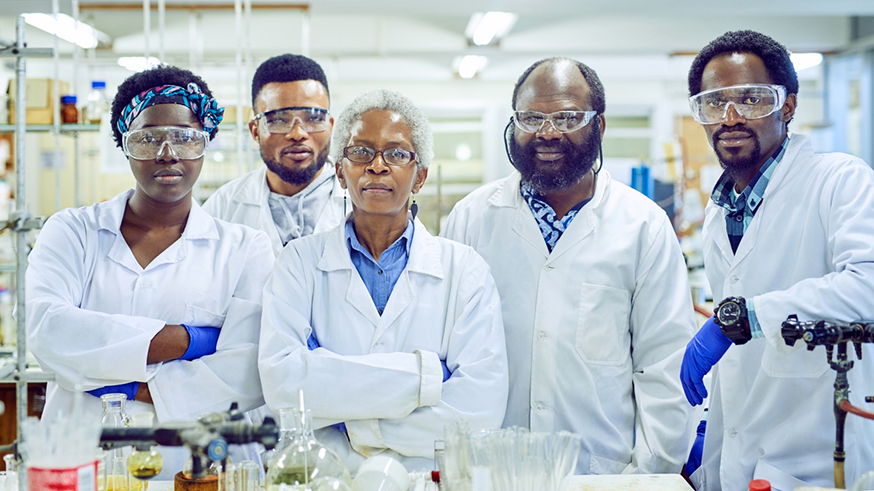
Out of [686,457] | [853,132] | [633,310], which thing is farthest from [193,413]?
[853,132]

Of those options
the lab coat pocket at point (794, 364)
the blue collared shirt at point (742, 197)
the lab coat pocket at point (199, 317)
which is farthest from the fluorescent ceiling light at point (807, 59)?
the lab coat pocket at point (199, 317)

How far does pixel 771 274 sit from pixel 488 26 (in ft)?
17.9

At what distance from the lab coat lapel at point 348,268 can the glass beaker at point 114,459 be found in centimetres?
57

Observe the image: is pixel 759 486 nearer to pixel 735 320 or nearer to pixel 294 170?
pixel 735 320

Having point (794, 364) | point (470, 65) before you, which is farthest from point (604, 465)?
point (470, 65)

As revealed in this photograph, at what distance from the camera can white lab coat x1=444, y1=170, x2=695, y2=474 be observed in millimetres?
1902

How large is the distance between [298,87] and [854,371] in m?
1.92

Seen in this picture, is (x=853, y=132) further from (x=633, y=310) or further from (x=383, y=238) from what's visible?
(x=383, y=238)

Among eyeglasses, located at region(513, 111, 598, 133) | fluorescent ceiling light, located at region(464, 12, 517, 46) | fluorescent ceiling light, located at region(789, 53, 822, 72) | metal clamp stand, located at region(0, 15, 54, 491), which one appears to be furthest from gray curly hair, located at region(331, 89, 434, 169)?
fluorescent ceiling light, located at region(789, 53, 822, 72)

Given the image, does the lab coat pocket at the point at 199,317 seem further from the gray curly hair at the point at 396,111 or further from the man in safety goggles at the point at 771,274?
the man in safety goggles at the point at 771,274

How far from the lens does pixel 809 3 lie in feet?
18.9

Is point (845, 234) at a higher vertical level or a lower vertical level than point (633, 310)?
higher

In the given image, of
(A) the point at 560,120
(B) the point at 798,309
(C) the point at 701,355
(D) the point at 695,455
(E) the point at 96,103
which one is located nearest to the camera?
(B) the point at 798,309

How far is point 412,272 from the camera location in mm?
1787
